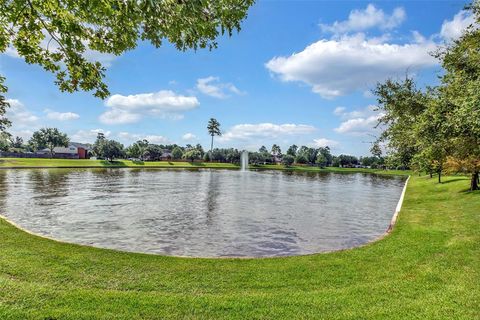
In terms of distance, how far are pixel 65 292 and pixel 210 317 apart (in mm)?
3303

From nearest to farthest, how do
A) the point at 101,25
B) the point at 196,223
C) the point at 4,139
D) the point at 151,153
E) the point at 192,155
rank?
1. the point at 101,25
2. the point at 196,223
3. the point at 4,139
4. the point at 192,155
5. the point at 151,153

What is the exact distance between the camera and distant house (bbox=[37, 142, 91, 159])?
5685 inches

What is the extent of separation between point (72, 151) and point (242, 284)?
527 ft

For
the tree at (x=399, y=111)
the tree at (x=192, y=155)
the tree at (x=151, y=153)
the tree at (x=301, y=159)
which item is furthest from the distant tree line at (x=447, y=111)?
the tree at (x=301, y=159)

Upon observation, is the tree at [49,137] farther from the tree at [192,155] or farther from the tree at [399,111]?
the tree at [399,111]

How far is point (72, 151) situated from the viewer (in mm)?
148500

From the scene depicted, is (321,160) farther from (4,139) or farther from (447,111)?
(447,111)

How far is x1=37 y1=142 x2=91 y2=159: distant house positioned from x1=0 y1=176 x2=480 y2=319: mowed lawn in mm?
149590

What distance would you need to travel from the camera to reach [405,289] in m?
7.78

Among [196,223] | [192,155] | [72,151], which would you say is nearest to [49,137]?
[72,151]

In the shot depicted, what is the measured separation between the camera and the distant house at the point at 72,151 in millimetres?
144387

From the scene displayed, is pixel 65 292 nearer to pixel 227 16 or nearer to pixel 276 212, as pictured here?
pixel 227 16

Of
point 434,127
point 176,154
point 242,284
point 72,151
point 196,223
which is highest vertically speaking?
point 72,151

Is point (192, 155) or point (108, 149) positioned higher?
point (108, 149)
